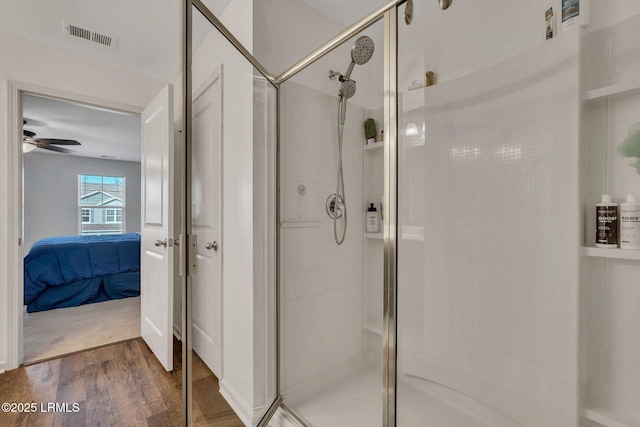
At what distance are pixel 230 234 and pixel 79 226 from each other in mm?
6585

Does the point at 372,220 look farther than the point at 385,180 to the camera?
Yes

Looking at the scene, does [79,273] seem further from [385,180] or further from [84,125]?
[385,180]

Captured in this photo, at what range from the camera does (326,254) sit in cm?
147

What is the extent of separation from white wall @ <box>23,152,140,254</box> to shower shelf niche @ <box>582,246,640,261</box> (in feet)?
25.4

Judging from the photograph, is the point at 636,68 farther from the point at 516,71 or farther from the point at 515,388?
the point at 515,388

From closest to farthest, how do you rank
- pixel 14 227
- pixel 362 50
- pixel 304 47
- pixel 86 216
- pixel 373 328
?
1. pixel 362 50
2. pixel 373 328
3. pixel 304 47
4. pixel 14 227
5. pixel 86 216

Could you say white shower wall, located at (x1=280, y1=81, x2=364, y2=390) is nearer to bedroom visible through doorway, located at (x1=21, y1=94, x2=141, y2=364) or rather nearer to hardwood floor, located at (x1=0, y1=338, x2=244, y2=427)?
hardwood floor, located at (x1=0, y1=338, x2=244, y2=427)

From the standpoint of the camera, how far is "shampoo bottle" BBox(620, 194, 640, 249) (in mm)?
889

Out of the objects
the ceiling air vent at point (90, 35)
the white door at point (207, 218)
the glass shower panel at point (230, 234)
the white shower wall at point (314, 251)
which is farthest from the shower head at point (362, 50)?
the ceiling air vent at point (90, 35)

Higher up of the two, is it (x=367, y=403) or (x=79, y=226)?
(x=79, y=226)

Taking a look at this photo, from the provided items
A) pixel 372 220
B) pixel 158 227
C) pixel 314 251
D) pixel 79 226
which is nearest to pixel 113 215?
pixel 79 226

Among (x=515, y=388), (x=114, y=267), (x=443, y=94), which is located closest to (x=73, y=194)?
(x=114, y=267)

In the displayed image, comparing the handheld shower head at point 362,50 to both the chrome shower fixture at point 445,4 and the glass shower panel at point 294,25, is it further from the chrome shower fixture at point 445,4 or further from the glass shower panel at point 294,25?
the glass shower panel at point 294,25

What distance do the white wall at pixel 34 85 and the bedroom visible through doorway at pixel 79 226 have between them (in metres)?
0.13
